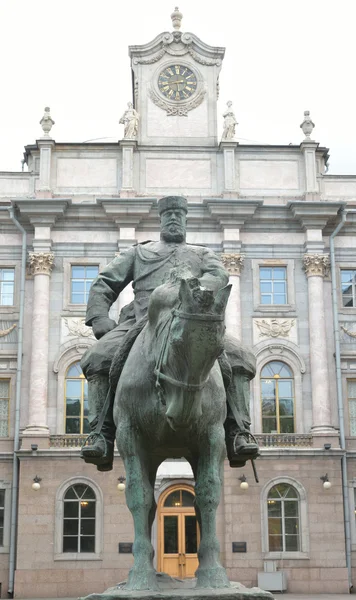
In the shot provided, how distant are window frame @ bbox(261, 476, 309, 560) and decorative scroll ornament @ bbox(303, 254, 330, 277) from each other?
6741mm

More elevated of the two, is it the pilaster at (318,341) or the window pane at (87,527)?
the pilaster at (318,341)

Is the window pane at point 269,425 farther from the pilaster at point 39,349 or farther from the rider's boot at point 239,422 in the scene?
the rider's boot at point 239,422

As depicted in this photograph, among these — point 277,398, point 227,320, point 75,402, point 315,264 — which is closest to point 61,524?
point 75,402

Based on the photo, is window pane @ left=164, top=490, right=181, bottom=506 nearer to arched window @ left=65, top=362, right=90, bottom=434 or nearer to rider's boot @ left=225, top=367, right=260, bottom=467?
arched window @ left=65, top=362, right=90, bottom=434

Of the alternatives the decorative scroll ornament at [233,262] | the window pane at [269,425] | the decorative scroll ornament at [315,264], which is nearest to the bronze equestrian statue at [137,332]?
the window pane at [269,425]

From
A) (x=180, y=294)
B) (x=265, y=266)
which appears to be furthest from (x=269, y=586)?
(x=180, y=294)

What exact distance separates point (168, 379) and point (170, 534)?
A: 80.2 ft

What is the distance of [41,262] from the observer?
102 ft

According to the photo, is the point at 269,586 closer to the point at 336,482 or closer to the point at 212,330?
the point at 336,482

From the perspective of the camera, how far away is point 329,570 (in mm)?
28656

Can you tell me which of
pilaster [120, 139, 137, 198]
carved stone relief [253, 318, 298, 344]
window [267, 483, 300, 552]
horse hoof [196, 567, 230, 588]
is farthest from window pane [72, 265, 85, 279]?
horse hoof [196, 567, 230, 588]

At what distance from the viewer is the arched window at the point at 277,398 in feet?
100

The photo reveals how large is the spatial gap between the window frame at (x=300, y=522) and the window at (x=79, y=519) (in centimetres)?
520

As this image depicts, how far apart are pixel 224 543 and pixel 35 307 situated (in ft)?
31.1
